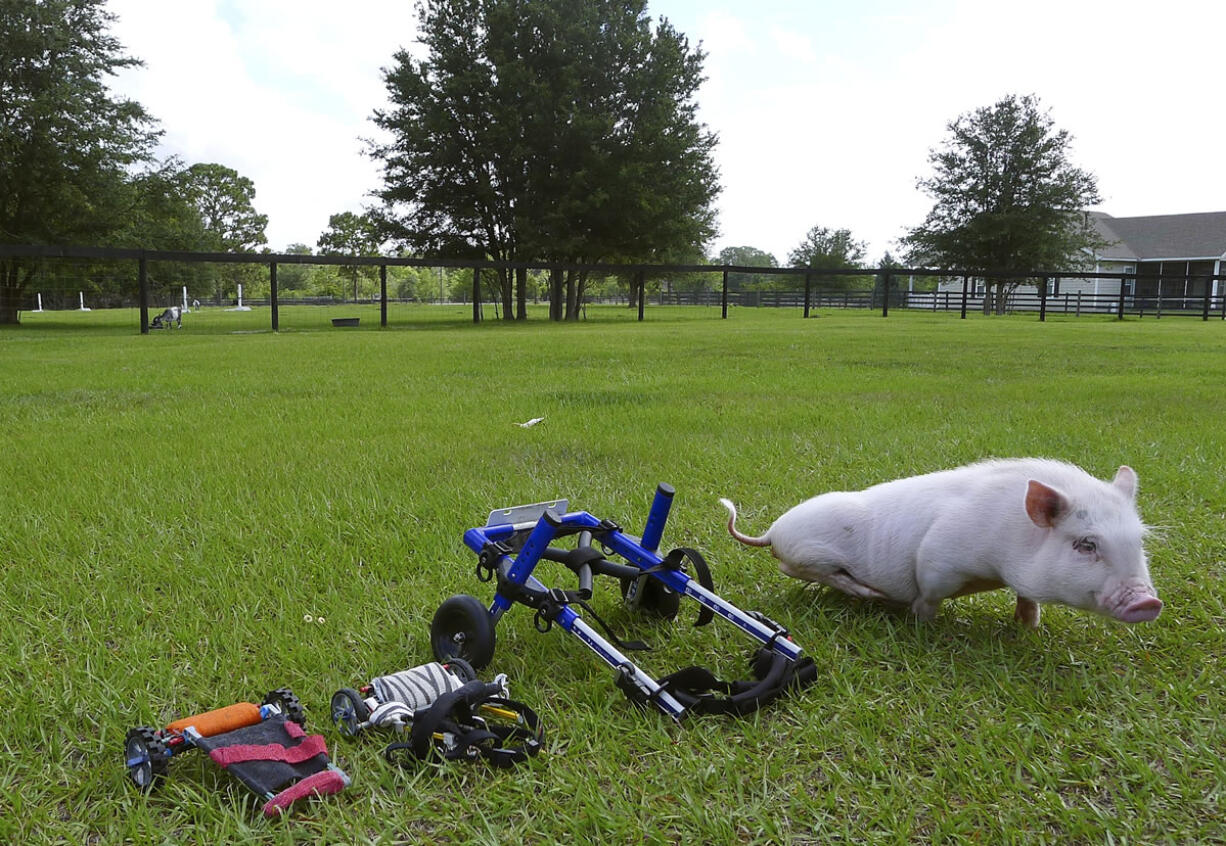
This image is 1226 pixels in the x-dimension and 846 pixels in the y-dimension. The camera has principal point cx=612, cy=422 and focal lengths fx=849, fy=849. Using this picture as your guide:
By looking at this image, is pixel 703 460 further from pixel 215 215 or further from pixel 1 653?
pixel 215 215

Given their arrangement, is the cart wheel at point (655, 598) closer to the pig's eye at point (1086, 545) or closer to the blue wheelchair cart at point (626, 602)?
the blue wheelchair cart at point (626, 602)

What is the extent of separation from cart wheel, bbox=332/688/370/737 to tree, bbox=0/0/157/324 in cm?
2792

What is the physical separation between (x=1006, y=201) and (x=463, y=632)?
47.8m

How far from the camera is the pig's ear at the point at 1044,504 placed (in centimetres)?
189

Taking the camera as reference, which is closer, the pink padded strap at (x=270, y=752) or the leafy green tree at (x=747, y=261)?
the pink padded strap at (x=270, y=752)

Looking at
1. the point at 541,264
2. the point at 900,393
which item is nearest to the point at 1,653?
the point at 900,393

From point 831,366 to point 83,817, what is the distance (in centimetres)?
874

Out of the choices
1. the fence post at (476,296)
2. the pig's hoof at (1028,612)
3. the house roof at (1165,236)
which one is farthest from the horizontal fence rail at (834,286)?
the pig's hoof at (1028,612)

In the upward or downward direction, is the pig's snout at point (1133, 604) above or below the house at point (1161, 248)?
below

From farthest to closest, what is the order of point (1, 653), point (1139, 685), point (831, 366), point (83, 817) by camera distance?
point (831, 366), point (1, 653), point (1139, 685), point (83, 817)

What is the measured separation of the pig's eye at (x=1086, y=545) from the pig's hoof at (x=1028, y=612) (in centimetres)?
37

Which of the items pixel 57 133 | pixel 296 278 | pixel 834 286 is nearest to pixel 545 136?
pixel 57 133

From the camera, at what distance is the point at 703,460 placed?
4.32 metres

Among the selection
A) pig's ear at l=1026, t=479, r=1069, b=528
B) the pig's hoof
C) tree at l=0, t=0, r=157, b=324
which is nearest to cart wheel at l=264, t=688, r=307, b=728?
pig's ear at l=1026, t=479, r=1069, b=528
